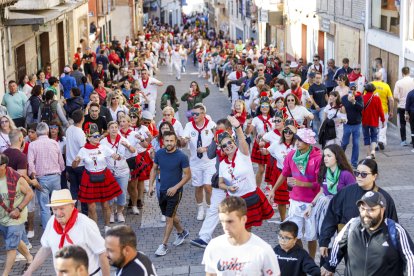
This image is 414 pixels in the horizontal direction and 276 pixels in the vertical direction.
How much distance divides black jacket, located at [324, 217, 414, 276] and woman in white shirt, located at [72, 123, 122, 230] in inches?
208

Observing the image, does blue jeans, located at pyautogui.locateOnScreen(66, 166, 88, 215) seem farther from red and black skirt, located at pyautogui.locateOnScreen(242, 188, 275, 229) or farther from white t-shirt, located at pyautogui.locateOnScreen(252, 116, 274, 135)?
red and black skirt, located at pyautogui.locateOnScreen(242, 188, 275, 229)

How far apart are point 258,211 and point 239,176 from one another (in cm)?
51

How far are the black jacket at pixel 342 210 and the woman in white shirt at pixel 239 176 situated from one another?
1994 mm

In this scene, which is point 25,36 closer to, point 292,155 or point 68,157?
point 68,157

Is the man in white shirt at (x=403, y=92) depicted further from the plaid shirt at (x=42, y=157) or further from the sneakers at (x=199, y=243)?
the plaid shirt at (x=42, y=157)

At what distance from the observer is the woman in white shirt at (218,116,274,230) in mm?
9344

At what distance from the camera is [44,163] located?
1091cm

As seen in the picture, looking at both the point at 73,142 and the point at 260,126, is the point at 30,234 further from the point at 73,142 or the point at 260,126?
the point at 260,126

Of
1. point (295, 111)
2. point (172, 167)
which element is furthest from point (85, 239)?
point (295, 111)

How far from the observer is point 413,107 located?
53.1 ft

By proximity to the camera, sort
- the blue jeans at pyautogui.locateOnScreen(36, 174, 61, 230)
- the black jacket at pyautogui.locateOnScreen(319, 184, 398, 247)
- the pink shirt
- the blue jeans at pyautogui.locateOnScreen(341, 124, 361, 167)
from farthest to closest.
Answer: the blue jeans at pyautogui.locateOnScreen(341, 124, 361, 167) < the blue jeans at pyautogui.locateOnScreen(36, 174, 61, 230) < the pink shirt < the black jacket at pyautogui.locateOnScreen(319, 184, 398, 247)

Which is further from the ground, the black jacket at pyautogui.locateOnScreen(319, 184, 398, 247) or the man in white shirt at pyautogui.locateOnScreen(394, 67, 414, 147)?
the black jacket at pyautogui.locateOnScreen(319, 184, 398, 247)

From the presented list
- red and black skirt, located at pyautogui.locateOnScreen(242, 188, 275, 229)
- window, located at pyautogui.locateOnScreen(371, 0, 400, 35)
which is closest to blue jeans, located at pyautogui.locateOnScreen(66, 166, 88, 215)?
red and black skirt, located at pyautogui.locateOnScreen(242, 188, 275, 229)

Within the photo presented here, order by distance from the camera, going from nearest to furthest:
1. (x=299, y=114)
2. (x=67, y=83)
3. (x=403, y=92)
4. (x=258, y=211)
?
(x=258, y=211)
(x=299, y=114)
(x=403, y=92)
(x=67, y=83)
